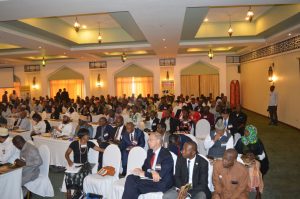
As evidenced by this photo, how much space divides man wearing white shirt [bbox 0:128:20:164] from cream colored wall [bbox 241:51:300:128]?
9.96 metres

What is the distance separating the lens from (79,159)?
5430mm

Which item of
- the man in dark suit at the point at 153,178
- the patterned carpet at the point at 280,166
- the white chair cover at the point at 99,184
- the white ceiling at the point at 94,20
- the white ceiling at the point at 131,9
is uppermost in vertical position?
the white ceiling at the point at 94,20

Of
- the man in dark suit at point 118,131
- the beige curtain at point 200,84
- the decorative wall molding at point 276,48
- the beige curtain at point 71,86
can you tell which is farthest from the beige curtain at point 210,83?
the man in dark suit at point 118,131

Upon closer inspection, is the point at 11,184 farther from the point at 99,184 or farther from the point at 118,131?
the point at 118,131

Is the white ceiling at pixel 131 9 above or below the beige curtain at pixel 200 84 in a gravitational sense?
above

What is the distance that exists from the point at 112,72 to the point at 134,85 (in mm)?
1807

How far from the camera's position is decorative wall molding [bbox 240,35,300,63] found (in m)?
10.5

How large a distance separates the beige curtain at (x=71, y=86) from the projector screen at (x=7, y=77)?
121 inches

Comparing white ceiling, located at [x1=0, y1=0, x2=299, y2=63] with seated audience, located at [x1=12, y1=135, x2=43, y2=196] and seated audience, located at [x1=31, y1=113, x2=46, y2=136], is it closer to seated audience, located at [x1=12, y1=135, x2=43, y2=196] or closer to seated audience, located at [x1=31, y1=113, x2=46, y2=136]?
seated audience, located at [x1=12, y1=135, x2=43, y2=196]

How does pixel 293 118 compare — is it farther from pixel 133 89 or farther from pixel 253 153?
pixel 133 89

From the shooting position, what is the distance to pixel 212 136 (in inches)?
225

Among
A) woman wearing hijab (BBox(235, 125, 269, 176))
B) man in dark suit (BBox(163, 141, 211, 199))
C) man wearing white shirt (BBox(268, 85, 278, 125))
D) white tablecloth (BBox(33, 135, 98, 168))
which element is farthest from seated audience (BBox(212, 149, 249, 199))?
man wearing white shirt (BBox(268, 85, 278, 125))

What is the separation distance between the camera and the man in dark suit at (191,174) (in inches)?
156

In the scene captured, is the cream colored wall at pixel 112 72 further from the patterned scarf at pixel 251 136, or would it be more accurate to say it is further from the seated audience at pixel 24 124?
the patterned scarf at pixel 251 136
